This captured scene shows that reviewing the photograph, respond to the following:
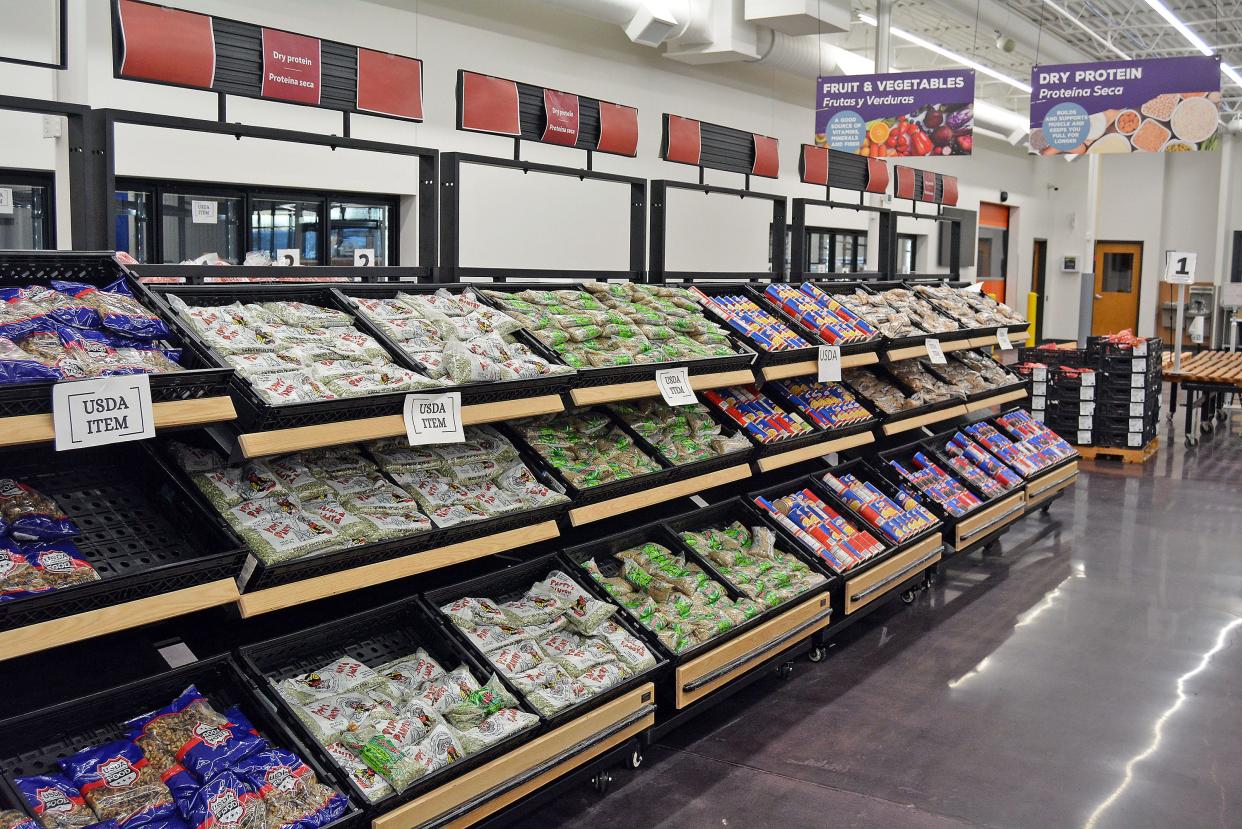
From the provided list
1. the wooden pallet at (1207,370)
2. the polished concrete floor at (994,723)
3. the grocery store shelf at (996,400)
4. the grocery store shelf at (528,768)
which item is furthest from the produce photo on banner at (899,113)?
the grocery store shelf at (528,768)

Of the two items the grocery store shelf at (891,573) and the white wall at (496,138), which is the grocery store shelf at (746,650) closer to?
the grocery store shelf at (891,573)

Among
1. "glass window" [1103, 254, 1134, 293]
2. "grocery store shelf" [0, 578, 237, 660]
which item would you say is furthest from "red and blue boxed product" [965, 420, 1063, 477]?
"glass window" [1103, 254, 1134, 293]

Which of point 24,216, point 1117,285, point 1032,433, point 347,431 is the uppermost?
point 1117,285

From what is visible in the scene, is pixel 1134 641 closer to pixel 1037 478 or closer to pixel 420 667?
pixel 1037 478

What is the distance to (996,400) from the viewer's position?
23.1 ft

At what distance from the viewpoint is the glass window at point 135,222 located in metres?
7.73

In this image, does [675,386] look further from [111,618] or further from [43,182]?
[43,182]

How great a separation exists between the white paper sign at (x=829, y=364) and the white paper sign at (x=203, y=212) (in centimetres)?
547

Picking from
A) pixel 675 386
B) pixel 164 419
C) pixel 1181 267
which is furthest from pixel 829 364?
pixel 1181 267

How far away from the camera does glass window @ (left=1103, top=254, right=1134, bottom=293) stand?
2334 centimetres

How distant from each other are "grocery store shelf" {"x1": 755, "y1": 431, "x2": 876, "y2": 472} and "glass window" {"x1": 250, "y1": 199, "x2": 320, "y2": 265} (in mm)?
5488

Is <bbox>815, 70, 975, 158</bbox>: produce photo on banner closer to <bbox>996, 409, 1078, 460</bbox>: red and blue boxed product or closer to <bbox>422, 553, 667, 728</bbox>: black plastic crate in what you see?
<bbox>996, 409, 1078, 460</bbox>: red and blue boxed product

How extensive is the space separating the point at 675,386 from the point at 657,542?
2.32ft

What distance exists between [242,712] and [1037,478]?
555cm
